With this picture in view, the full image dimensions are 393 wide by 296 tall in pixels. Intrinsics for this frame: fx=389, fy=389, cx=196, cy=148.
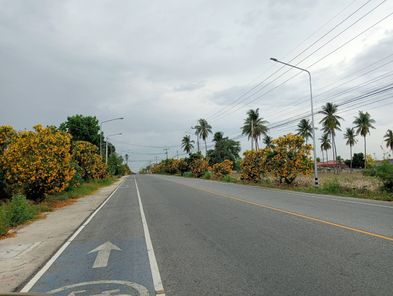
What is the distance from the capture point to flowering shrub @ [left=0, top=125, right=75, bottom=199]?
19141 millimetres

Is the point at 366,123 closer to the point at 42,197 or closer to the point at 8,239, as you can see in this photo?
the point at 42,197

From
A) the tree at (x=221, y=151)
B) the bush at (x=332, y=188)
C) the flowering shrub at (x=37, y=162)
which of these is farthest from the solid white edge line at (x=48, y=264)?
the tree at (x=221, y=151)

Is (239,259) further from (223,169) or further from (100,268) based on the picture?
(223,169)

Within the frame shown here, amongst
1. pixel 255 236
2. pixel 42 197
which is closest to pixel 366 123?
pixel 42 197

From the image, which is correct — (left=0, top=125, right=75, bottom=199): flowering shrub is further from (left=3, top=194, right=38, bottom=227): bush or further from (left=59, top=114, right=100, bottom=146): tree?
(left=59, top=114, right=100, bottom=146): tree

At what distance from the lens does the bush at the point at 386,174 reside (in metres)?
21.5

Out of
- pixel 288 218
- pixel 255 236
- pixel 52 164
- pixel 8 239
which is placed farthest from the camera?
pixel 52 164

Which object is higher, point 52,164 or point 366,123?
point 366,123

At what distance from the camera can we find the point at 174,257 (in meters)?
7.59

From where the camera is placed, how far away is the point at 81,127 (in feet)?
205

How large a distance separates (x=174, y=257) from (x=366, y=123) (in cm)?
8794

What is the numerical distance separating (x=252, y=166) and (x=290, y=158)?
9486 millimetres

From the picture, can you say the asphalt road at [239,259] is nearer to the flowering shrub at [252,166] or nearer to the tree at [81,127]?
the flowering shrub at [252,166]

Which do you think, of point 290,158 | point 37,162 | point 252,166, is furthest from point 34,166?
point 252,166
